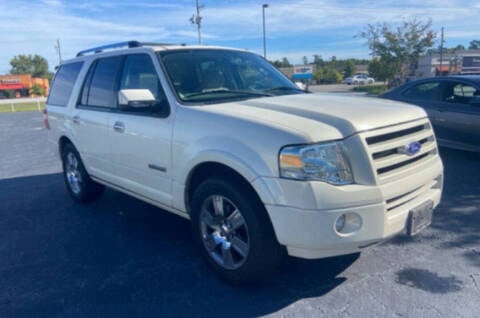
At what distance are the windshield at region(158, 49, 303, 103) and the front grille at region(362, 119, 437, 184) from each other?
1.36 metres

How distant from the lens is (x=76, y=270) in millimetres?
3736

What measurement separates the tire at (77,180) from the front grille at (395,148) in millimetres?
3858

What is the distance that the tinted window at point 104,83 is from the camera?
454cm

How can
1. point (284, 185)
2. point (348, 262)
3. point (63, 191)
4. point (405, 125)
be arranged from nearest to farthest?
point (284, 185) → point (405, 125) → point (348, 262) → point (63, 191)

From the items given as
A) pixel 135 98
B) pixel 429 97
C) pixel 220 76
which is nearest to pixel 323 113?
pixel 220 76

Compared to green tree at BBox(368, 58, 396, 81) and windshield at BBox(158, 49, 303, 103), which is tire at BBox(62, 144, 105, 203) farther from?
green tree at BBox(368, 58, 396, 81)

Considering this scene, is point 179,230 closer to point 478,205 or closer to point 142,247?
point 142,247

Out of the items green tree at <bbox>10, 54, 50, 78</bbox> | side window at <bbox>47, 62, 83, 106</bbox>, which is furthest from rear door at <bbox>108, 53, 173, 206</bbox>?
green tree at <bbox>10, 54, 50, 78</bbox>

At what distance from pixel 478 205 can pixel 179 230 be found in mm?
3607

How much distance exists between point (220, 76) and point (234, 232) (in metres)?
1.67

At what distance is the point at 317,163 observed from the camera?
2.73 meters

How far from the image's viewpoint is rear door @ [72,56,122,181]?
455 cm

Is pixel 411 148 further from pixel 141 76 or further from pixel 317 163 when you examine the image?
pixel 141 76

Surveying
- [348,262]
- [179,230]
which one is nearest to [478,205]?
[348,262]
